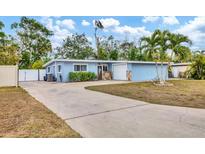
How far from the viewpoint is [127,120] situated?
506cm

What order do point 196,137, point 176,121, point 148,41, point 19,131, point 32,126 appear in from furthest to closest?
point 148,41, point 176,121, point 32,126, point 19,131, point 196,137

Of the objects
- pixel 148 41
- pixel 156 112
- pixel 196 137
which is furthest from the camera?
pixel 148 41

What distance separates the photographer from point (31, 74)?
2655cm

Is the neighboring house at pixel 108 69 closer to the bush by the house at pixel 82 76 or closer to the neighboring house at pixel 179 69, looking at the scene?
the bush by the house at pixel 82 76

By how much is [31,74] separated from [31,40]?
738 cm

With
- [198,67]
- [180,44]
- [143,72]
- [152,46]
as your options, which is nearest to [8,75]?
[152,46]

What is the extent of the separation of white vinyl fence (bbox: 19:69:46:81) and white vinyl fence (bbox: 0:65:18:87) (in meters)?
11.5

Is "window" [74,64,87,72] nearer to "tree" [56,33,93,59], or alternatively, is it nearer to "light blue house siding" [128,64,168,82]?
"light blue house siding" [128,64,168,82]

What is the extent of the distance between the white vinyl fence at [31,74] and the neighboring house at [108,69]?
18.5ft

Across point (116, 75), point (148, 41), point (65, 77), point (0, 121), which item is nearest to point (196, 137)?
point (0, 121)

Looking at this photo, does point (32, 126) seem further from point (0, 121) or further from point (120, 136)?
point (120, 136)

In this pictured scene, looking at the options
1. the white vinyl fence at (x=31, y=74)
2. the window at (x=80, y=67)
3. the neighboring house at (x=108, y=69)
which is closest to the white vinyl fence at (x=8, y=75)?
the neighboring house at (x=108, y=69)

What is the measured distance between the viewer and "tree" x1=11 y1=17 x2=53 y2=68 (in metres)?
30.3
